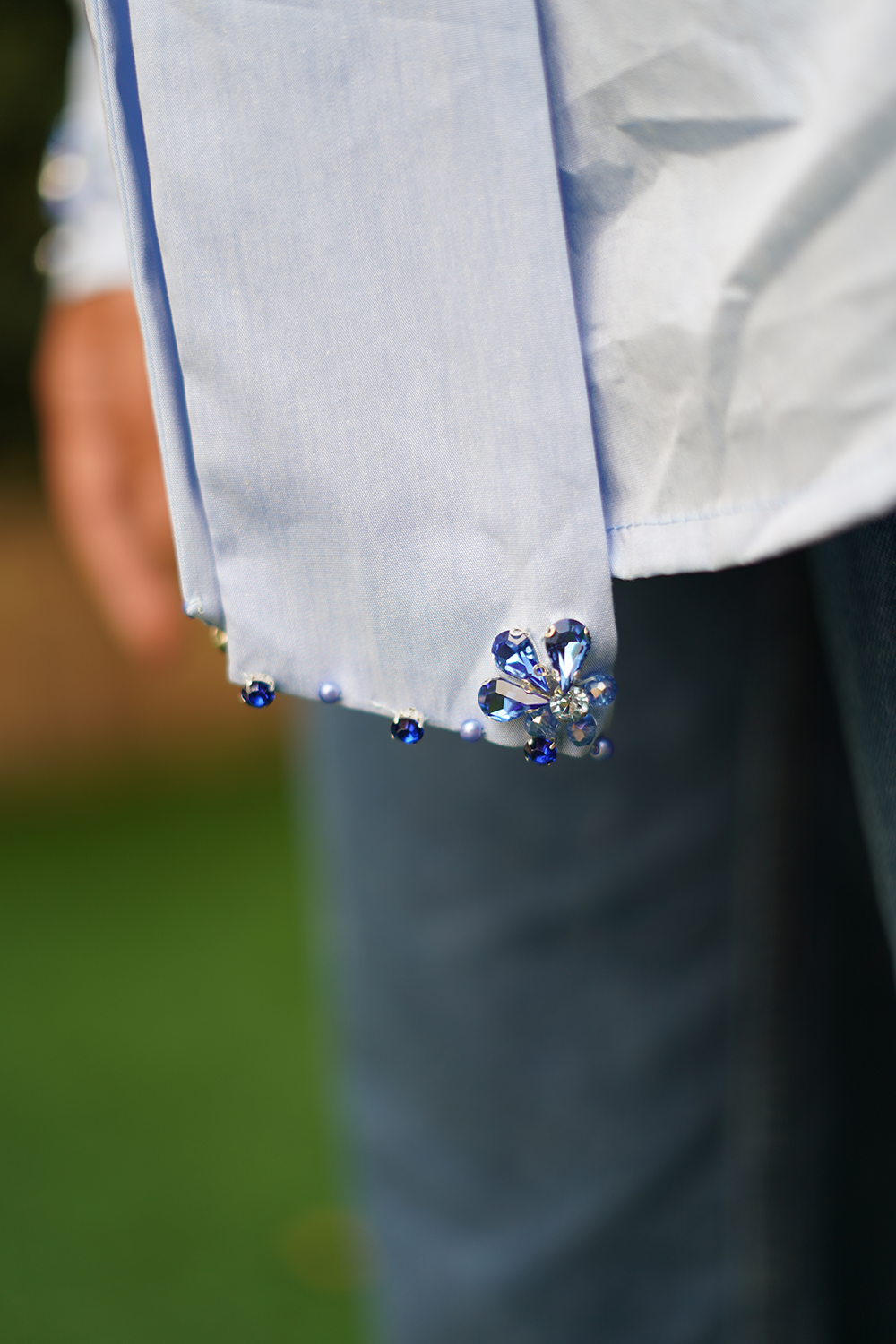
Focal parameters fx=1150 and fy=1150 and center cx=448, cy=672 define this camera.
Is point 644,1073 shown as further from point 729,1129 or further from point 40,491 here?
point 40,491

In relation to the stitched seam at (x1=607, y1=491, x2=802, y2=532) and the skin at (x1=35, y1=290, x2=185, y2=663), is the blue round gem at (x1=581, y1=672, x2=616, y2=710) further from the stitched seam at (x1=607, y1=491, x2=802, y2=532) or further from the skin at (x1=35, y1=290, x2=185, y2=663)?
the skin at (x1=35, y1=290, x2=185, y2=663)

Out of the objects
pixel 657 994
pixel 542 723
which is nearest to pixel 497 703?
pixel 542 723

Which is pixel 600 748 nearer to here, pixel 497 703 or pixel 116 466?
pixel 497 703

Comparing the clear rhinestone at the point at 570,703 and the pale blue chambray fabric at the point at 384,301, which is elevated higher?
the pale blue chambray fabric at the point at 384,301

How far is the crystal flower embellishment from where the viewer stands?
13.5 inches

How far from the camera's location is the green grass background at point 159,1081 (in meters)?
1.19

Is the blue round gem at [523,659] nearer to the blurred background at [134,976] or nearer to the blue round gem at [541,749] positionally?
the blue round gem at [541,749]

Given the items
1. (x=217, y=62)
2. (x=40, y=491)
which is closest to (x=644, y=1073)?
(x=217, y=62)

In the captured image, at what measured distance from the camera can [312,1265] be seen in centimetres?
123

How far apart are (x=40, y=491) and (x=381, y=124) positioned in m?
2.30

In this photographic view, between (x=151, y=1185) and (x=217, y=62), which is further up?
(x=217, y=62)

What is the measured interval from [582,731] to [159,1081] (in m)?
1.34

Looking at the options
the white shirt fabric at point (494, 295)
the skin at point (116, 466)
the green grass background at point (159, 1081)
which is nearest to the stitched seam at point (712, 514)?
the white shirt fabric at point (494, 295)

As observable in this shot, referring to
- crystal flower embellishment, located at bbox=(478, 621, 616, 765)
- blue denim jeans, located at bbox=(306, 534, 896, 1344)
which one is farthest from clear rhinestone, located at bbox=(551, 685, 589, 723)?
blue denim jeans, located at bbox=(306, 534, 896, 1344)
